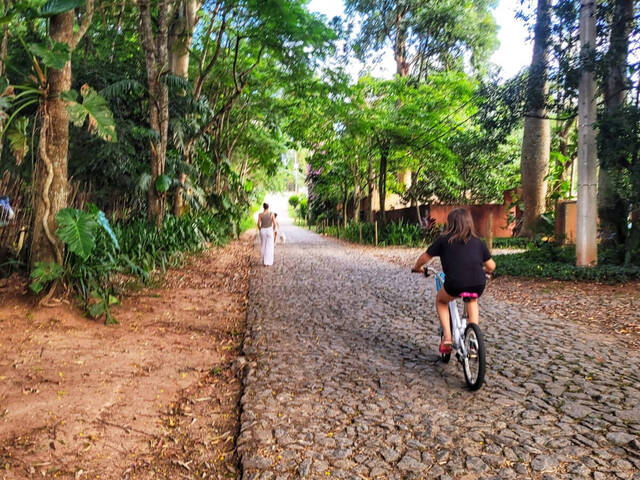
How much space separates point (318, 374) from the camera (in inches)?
182

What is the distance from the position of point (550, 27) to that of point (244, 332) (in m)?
9.55

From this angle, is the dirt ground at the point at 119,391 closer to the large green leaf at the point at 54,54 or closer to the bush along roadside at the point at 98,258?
the bush along roadside at the point at 98,258

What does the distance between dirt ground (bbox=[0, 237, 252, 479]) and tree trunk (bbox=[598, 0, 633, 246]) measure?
829cm

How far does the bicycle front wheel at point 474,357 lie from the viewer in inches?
155

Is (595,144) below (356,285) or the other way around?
the other way around

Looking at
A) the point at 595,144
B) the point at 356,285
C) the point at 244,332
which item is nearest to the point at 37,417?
the point at 244,332

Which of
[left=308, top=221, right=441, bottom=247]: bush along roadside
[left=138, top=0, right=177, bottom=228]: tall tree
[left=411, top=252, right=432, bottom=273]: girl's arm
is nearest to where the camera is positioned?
[left=411, top=252, right=432, bottom=273]: girl's arm

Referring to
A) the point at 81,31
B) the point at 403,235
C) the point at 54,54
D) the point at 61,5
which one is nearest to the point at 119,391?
the point at 54,54

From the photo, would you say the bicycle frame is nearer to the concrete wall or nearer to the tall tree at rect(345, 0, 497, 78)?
the concrete wall

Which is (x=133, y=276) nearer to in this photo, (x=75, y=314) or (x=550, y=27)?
(x=75, y=314)

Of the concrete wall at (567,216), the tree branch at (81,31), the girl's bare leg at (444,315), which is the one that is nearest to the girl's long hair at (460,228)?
the girl's bare leg at (444,315)

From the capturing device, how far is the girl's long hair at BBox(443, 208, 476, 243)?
170 inches

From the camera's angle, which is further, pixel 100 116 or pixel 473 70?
pixel 473 70

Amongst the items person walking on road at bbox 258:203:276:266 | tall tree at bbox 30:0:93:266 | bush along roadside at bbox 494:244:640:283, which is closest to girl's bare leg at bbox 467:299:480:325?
tall tree at bbox 30:0:93:266
